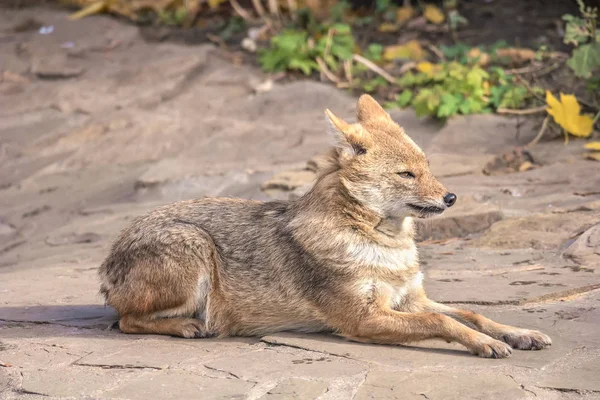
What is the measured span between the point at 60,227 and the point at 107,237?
1.07 m

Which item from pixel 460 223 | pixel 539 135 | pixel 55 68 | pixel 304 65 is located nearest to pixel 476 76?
pixel 539 135

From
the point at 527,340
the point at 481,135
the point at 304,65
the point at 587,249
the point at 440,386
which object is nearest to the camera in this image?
the point at 440,386

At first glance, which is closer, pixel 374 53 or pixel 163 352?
pixel 163 352

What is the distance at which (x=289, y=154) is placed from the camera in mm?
11016

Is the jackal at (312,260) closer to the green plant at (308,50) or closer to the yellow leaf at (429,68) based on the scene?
the yellow leaf at (429,68)

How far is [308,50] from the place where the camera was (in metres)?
13.5

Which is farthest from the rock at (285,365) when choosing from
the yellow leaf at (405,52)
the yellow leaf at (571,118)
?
the yellow leaf at (405,52)

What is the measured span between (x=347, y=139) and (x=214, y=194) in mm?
4196

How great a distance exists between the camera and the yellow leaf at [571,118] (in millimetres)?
9914

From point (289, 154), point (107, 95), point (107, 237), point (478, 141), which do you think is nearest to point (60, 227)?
point (107, 237)

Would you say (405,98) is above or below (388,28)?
below

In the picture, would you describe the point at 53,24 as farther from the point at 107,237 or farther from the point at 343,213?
the point at 343,213

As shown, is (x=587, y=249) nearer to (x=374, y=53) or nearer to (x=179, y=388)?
(x=179, y=388)

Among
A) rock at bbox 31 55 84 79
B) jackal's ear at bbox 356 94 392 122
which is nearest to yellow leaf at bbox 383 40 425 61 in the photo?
rock at bbox 31 55 84 79
